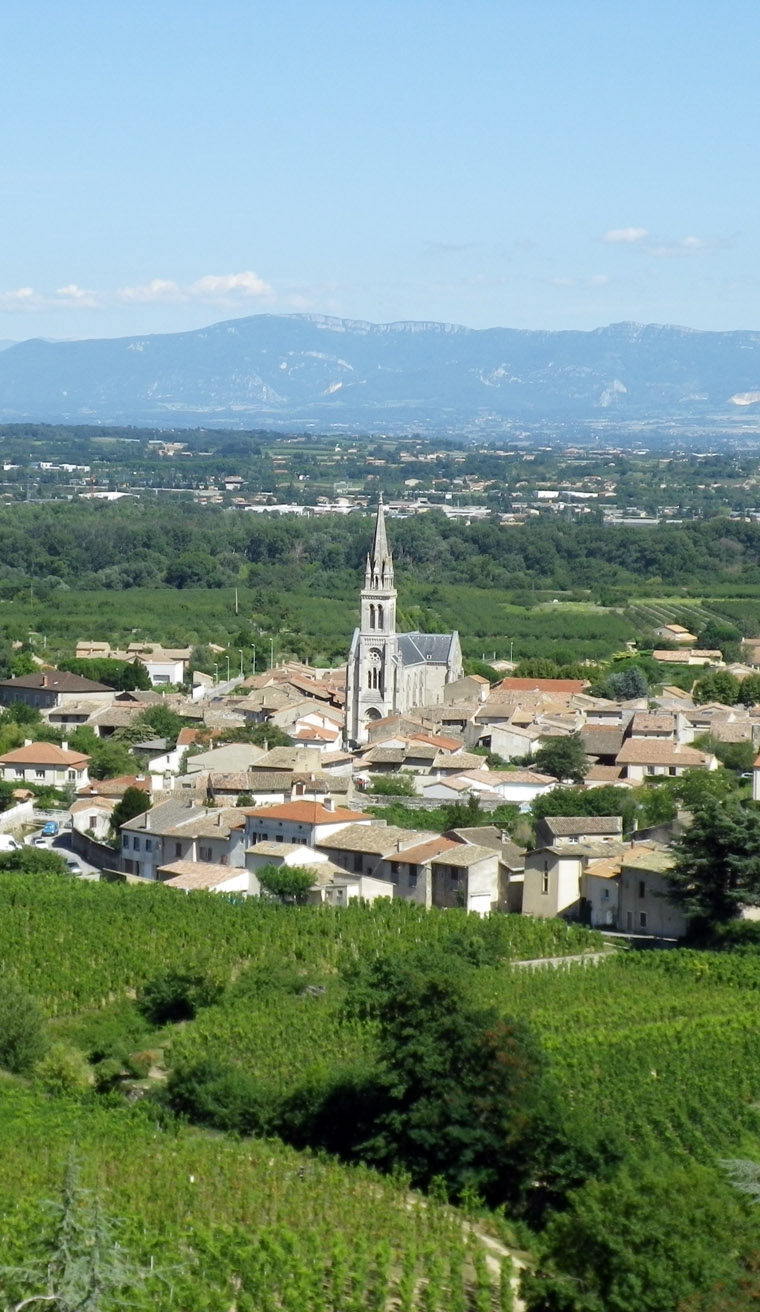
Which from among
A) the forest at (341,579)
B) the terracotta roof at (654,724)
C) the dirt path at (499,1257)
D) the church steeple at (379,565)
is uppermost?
the church steeple at (379,565)

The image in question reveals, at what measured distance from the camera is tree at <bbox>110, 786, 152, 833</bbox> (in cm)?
3562

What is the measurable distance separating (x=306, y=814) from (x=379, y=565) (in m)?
16.2

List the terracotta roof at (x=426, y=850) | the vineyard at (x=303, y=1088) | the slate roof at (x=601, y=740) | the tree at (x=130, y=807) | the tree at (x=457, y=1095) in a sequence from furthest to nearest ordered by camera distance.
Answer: the slate roof at (x=601, y=740) < the tree at (x=130, y=807) < the terracotta roof at (x=426, y=850) < the tree at (x=457, y=1095) < the vineyard at (x=303, y=1088)

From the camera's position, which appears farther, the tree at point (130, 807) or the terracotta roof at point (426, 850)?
the tree at point (130, 807)

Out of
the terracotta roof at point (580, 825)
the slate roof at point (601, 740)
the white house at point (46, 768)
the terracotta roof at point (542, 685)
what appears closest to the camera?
the terracotta roof at point (580, 825)

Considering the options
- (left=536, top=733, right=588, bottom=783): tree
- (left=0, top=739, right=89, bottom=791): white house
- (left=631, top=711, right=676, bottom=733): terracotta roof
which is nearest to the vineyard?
(left=0, top=739, right=89, bottom=791): white house

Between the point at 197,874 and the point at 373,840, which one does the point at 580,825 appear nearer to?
the point at 373,840

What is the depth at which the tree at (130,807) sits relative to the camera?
3562 centimetres

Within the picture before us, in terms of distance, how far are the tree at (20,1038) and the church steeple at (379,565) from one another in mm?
25445

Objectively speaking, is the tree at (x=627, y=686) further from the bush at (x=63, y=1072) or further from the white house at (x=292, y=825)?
the bush at (x=63, y=1072)

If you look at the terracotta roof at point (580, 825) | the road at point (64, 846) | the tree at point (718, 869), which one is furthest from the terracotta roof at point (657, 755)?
the tree at point (718, 869)

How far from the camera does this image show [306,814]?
109 ft

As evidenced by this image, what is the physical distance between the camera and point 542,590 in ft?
276

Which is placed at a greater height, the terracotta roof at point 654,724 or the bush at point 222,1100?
the bush at point 222,1100
